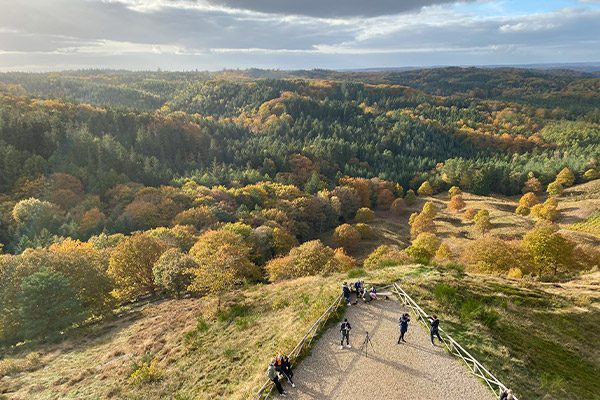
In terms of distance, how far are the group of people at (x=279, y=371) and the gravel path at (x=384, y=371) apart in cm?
54

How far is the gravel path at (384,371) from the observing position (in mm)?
21938

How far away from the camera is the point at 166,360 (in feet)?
107

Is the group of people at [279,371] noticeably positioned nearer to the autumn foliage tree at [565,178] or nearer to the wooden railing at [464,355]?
the wooden railing at [464,355]

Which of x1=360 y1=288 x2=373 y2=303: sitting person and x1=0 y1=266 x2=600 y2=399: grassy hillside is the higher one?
x1=360 y1=288 x2=373 y2=303: sitting person

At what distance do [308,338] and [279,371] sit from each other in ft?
15.0

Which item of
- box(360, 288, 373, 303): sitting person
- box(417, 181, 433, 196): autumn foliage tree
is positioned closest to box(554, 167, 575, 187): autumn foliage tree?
box(417, 181, 433, 196): autumn foliage tree

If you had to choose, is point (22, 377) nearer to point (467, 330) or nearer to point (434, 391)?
point (434, 391)

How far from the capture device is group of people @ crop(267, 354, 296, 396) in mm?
21969

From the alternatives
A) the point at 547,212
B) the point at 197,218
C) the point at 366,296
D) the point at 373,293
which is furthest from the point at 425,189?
the point at 373,293

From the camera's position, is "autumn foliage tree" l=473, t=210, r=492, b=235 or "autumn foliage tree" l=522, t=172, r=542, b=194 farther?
"autumn foliage tree" l=522, t=172, r=542, b=194

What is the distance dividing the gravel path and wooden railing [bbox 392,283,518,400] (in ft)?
1.21

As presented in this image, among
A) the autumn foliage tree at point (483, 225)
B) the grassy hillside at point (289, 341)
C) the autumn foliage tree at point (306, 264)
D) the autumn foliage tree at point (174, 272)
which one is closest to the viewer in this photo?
the grassy hillside at point (289, 341)

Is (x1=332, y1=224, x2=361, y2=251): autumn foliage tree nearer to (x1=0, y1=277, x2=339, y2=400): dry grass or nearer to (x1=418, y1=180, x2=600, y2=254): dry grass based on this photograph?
(x1=418, y1=180, x2=600, y2=254): dry grass

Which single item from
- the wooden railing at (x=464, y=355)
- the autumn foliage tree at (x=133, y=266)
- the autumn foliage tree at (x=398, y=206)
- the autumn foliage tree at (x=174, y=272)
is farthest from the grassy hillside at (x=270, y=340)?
the autumn foliage tree at (x=398, y=206)
